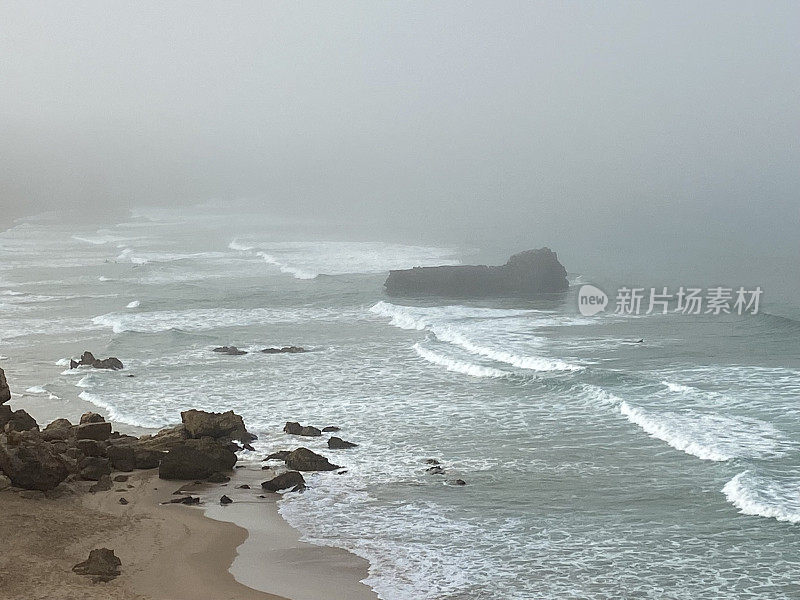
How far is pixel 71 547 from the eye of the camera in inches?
821

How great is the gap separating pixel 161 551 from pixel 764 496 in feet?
47.4

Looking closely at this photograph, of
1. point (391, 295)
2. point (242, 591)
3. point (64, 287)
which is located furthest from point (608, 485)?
point (64, 287)

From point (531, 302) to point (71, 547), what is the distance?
1836 inches

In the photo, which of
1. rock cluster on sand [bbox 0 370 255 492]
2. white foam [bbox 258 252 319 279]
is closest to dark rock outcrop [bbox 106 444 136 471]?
rock cluster on sand [bbox 0 370 255 492]

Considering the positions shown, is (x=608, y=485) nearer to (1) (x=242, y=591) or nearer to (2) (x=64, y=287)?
(1) (x=242, y=591)

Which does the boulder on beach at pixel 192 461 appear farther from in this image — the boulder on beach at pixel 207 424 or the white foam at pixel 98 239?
the white foam at pixel 98 239

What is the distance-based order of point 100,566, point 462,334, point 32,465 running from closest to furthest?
point 100,566
point 32,465
point 462,334

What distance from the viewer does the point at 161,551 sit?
2102 cm

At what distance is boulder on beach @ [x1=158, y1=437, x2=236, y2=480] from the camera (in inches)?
1027

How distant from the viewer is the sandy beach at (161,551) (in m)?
18.8

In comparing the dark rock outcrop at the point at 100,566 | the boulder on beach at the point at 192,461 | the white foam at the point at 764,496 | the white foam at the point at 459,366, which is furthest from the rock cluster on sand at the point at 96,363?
the white foam at the point at 764,496

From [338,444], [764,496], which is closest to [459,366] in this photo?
[338,444]

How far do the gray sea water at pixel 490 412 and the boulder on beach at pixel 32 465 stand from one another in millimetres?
5574
